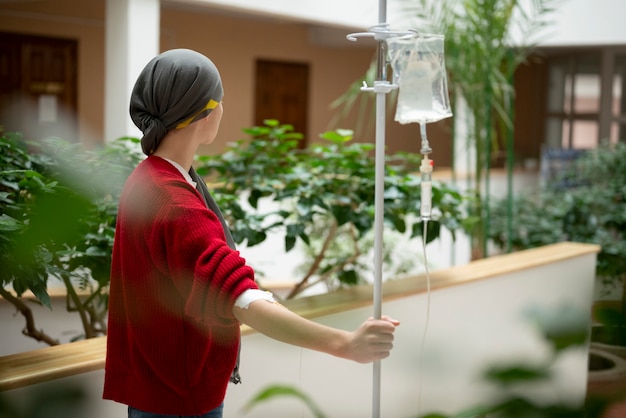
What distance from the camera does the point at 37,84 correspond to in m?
8.55

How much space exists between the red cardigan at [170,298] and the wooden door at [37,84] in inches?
Answer: 284

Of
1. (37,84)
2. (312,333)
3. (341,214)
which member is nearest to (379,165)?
(312,333)

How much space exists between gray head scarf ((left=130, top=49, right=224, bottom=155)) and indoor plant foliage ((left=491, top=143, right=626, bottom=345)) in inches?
188

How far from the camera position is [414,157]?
10.6 ft

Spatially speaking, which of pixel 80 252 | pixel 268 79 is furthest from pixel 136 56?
pixel 268 79

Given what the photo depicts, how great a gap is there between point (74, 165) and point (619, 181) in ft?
18.9

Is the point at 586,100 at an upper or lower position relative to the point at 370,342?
upper

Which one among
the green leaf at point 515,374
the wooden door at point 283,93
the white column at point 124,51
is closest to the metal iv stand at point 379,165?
the green leaf at point 515,374

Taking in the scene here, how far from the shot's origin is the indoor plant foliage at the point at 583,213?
6.22m

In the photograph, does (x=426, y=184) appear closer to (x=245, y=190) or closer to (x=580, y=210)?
(x=245, y=190)

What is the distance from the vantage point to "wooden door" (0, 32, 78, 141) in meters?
8.30

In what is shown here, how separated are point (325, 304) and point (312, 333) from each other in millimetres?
1394

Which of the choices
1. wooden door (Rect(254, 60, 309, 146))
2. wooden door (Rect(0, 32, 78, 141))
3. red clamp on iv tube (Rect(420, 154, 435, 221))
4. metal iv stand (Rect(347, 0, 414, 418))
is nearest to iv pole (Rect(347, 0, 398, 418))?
metal iv stand (Rect(347, 0, 414, 418))

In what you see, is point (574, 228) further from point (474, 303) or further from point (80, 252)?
point (80, 252)
